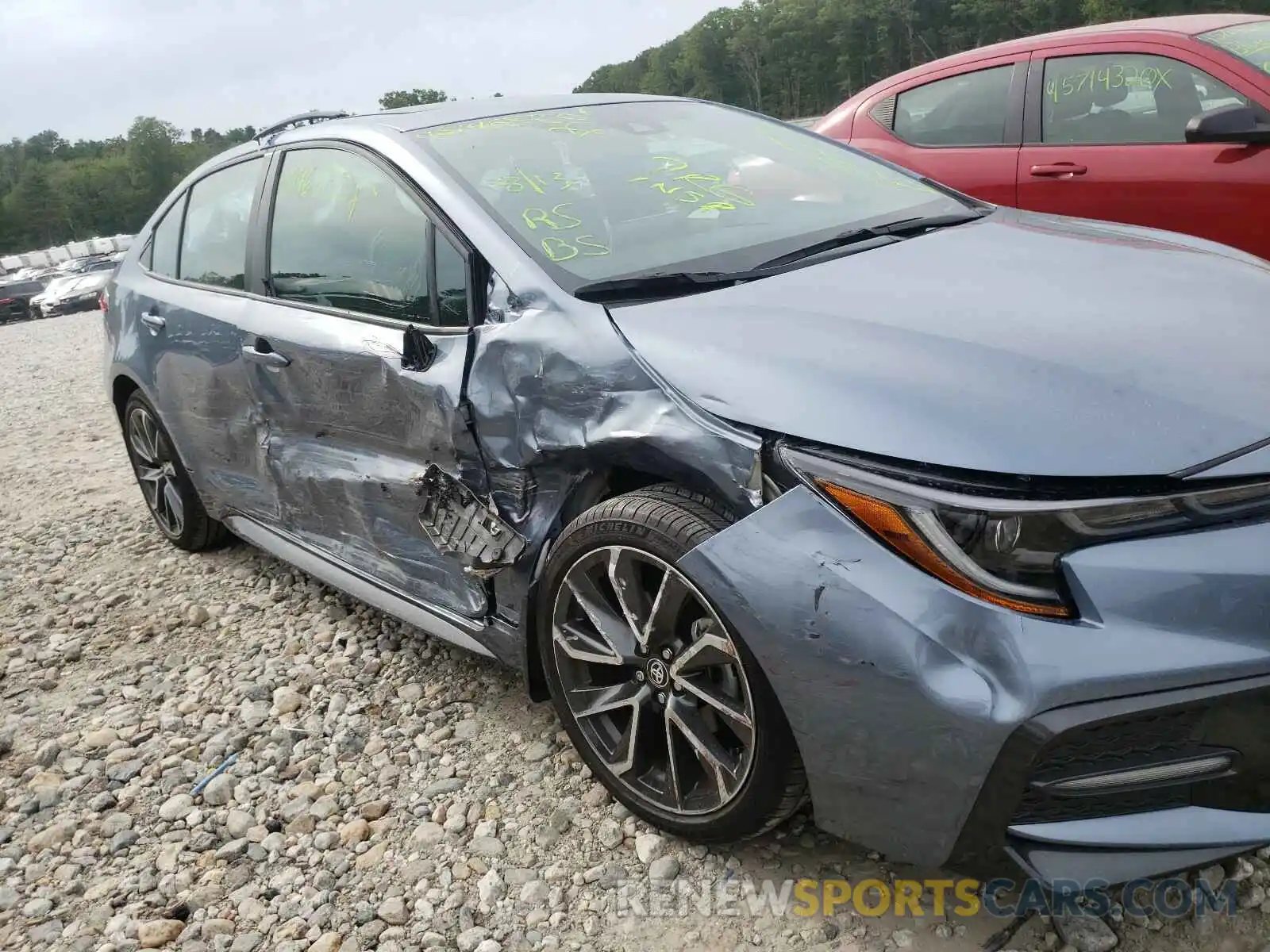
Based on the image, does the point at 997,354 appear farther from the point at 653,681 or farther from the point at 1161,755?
the point at 653,681

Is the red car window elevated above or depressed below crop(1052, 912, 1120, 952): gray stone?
above

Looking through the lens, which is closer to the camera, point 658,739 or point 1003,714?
point 1003,714

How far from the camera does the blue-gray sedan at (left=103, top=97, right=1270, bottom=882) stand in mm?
1582

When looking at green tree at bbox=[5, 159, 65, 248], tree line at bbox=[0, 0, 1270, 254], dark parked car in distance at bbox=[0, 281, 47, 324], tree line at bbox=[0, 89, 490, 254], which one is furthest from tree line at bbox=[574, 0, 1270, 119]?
green tree at bbox=[5, 159, 65, 248]

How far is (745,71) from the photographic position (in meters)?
88.2

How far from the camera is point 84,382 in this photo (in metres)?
10.8

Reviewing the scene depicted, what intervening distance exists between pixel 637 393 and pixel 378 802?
1.26 metres

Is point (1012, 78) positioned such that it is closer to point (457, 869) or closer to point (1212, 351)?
point (1212, 351)

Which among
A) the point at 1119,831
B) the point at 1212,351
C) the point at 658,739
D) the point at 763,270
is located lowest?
the point at 658,739

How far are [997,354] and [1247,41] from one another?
139 inches

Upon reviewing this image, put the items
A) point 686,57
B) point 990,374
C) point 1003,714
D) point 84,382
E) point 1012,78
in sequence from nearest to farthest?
point 1003,714, point 990,374, point 1012,78, point 84,382, point 686,57

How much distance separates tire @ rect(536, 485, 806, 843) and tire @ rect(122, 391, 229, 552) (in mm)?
2397

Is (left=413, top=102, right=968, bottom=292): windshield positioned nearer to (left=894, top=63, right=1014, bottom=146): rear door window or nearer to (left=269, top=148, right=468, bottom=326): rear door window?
(left=269, top=148, right=468, bottom=326): rear door window

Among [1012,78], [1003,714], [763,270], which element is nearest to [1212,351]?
[1003,714]
